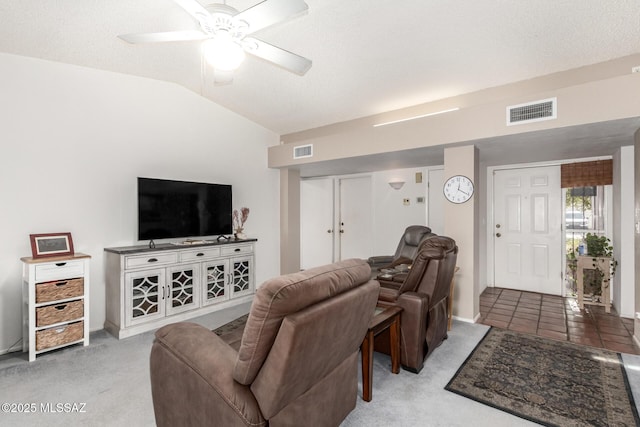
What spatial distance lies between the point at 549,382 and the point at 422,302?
3.55ft

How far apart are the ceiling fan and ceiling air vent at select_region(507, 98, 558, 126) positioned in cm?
213

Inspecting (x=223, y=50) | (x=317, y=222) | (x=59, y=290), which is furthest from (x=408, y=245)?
(x=59, y=290)

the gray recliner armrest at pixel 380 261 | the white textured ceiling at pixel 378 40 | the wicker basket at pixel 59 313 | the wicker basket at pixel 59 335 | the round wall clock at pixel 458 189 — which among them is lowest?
the wicker basket at pixel 59 335

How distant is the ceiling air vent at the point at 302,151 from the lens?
4.64 m

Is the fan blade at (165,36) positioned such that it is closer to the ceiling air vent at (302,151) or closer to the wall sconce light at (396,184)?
the ceiling air vent at (302,151)

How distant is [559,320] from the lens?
11.8 ft

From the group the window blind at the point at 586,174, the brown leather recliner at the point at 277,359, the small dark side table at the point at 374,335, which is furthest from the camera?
the window blind at the point at 586,174

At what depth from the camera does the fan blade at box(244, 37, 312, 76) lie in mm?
2098

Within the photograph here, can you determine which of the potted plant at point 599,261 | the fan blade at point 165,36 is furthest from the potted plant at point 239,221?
the potted plant at point 599,261

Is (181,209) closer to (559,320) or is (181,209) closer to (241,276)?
(241,276)

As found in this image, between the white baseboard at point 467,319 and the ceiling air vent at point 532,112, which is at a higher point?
the ceiling air vent at point 532,112

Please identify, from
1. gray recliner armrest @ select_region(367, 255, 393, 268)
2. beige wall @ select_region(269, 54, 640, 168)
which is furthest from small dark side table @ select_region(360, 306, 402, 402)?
beige wall @ select_region(269, 54, 640, 168)

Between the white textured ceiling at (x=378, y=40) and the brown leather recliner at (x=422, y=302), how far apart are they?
72.0 inches

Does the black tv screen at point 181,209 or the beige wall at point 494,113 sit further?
the black tv screen at point 181,209
